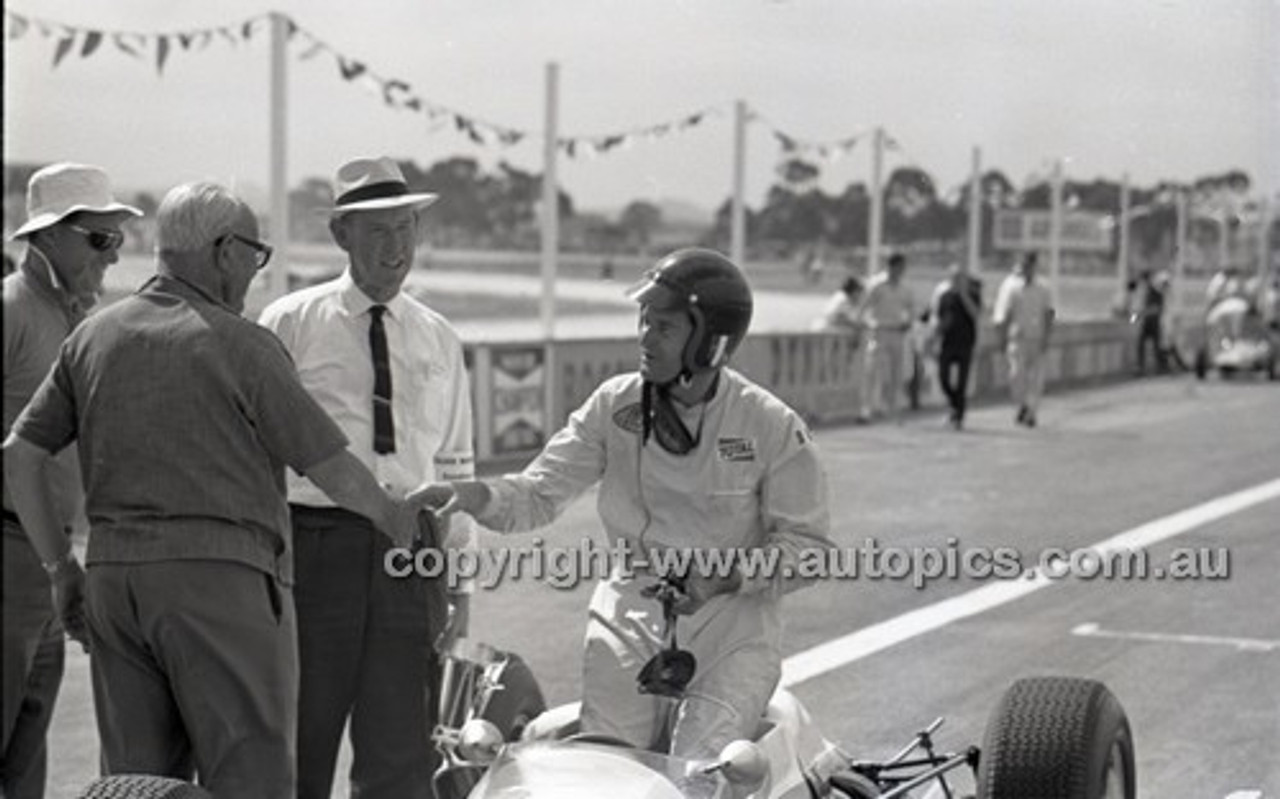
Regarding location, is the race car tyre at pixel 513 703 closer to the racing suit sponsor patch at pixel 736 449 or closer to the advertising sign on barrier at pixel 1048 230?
the racing suit sponsor patch at pixel 736 449

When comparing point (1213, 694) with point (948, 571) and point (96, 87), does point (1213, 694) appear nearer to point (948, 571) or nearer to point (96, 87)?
point (948, 571)

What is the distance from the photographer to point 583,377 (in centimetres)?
804

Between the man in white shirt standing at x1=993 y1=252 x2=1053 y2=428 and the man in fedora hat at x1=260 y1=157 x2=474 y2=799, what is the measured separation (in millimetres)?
6652

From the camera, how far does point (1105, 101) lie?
6004 millimetres

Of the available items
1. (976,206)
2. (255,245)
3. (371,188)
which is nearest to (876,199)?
(976,206)

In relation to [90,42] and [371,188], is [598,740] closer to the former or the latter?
[371,188]

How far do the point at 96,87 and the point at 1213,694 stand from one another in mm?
4681

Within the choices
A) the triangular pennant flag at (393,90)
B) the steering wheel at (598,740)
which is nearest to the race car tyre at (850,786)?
the steering wheel at (598,740)

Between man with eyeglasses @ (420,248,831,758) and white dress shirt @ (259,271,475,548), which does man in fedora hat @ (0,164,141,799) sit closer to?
white dress shirt @ (259,271,475,548)

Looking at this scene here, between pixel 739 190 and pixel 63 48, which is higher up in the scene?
pixel 63 48

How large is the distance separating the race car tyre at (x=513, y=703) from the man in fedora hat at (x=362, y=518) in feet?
1.16

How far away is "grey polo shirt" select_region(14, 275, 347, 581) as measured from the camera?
191 inches

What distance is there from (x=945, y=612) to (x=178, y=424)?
665 centimetres

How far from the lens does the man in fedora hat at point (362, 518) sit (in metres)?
5.62
